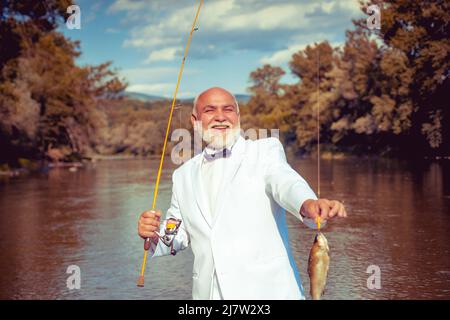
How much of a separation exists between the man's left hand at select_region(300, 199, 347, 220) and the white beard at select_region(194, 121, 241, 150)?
766mm

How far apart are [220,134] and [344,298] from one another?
6.27 metres

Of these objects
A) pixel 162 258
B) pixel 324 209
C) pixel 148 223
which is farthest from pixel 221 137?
pixel 162 258

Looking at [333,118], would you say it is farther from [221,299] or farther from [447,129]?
[221,299]

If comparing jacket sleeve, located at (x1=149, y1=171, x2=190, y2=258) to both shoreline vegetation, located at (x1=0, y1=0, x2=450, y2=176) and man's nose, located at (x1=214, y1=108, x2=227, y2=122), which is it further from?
shoreline vegetation, located at (x1=0, y1=0, x2=450, y2=176)

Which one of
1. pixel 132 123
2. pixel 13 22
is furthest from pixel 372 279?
pixel 132 123

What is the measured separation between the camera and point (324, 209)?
114 inches

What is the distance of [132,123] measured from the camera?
14775cm

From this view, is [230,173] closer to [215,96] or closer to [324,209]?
[215,96]

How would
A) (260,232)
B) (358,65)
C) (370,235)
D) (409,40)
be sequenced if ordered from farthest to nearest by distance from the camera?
1. (358,65)
2. (409,40)
3. (370,235)
4. (260,232)

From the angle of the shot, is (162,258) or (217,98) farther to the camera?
(162,258)

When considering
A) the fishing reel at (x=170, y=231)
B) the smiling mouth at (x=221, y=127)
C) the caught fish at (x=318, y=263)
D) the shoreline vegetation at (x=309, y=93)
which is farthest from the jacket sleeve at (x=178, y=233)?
the shoreline vegetation at (x=309, y=93)

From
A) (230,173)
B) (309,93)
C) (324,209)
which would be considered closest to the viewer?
(324,209)

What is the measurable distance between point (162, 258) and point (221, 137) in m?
9.72

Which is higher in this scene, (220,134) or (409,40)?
(409,40)
